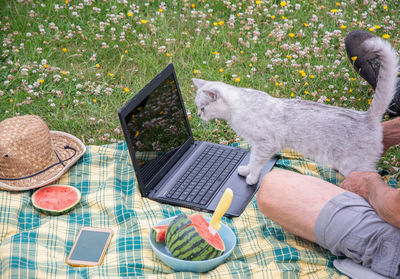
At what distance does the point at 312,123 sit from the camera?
288 cm

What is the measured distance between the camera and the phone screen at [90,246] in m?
2.54

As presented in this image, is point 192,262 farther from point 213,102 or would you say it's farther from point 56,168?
point 56,168

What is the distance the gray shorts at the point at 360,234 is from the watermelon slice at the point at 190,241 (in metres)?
0.56

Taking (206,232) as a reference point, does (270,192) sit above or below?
above

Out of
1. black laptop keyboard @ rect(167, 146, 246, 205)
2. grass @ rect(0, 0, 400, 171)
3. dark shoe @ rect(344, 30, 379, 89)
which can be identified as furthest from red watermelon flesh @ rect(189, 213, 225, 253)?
dark shoe @ rect(344, 30, 379, 89)

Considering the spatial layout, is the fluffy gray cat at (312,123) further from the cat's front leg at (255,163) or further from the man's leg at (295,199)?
the man's leg at (295,199)

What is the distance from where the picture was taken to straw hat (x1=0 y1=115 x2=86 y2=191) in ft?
9.58

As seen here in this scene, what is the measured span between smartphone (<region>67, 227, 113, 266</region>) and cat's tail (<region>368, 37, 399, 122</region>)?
179 centimetres

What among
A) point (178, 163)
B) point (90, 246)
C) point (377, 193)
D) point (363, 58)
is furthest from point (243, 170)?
point (363, 58)

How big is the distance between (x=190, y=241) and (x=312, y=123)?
45.0 inches

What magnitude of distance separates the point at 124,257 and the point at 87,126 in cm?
180

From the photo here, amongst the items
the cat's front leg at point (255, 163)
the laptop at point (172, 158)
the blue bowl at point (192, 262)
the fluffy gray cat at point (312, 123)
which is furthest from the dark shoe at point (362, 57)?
the blue bowl at point (192, 262)

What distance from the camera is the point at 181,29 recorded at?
5.23 meters

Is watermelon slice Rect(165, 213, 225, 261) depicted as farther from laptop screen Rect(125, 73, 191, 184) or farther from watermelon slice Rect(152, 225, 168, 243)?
laptop screen Rect(125, 73, 191, 184)
